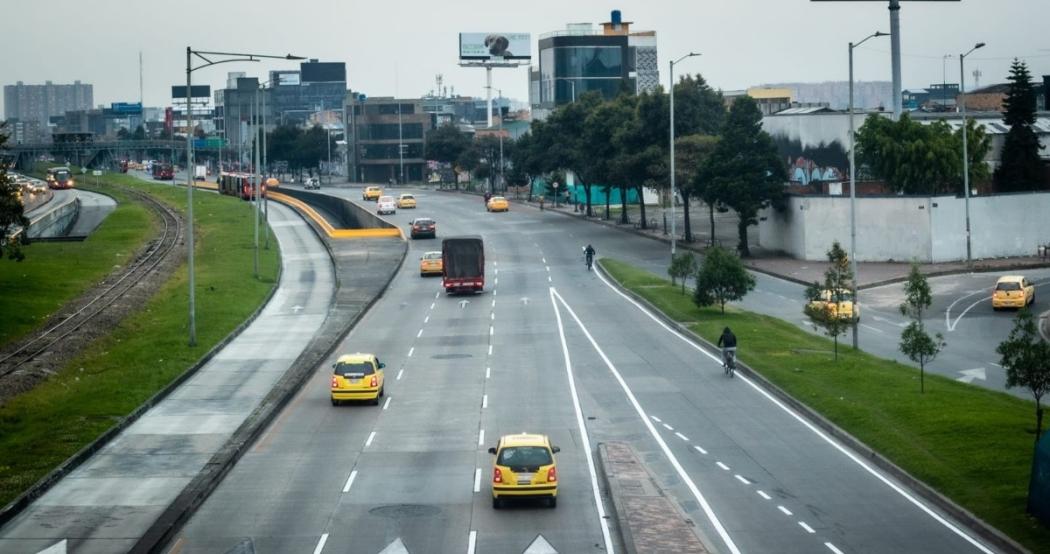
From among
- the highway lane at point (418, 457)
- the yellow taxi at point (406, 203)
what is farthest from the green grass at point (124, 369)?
the yellow taxi at point (406, 203)

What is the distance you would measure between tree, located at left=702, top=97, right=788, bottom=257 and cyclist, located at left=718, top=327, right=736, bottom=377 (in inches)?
1812

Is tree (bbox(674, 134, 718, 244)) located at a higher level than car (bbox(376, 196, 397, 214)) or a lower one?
higher

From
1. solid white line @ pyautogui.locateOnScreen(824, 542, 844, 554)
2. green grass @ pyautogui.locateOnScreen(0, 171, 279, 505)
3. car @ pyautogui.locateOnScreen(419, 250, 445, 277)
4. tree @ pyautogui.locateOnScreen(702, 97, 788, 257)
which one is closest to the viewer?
solid white line @ pyautogui.locateOnScreen(824, 542, 844, 554)

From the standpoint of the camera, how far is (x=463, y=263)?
73.8 metres

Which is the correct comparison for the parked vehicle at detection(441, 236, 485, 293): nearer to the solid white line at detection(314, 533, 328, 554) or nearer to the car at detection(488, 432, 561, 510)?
the car at detection(488, 432, 561, 510)

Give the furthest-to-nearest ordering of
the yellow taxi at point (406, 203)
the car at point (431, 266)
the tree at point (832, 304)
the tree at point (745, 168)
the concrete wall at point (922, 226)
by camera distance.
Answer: the yellow taxi at point (406, 203) → the tree at point (745, 168) → the concrete wall at point (922, 226) → the car at point (431, 266) → the tree at point (832, 304)

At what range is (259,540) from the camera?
27.7m

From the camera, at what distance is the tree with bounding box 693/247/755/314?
2464 inches

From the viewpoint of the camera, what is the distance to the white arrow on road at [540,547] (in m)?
26.6

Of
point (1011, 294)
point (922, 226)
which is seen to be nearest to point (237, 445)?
point (1011, 294)

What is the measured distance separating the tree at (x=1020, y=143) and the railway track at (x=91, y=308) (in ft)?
195

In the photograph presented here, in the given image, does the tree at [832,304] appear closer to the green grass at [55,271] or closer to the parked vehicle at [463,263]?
the parked vehicle at [463,263]

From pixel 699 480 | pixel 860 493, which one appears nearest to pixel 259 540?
pixel 699 480

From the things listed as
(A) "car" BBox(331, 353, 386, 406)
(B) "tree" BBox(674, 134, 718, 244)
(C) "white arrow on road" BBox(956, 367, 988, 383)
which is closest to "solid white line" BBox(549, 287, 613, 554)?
(A) "car" BBox(331, 353, 386, 406)
